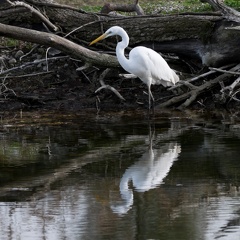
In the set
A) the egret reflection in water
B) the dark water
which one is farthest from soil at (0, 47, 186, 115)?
the egret reflection in water

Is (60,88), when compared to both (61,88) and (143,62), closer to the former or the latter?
(61,88)

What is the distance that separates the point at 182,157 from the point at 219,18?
466cm

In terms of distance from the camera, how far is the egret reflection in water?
7408 millimetres

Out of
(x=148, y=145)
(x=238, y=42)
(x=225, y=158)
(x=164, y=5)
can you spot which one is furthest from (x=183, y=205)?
(x=164, y=5)

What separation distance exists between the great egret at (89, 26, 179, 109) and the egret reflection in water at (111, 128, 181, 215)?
3118 millimetres

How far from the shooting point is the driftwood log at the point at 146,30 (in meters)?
13.2

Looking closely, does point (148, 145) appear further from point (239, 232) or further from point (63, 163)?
point (239, 232)

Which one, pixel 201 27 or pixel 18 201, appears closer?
pixel 18 201

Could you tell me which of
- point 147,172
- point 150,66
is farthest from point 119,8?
point 147,172

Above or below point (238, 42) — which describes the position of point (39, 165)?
below

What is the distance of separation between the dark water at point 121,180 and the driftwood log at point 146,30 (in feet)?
5.10

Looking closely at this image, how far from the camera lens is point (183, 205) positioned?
717 cm

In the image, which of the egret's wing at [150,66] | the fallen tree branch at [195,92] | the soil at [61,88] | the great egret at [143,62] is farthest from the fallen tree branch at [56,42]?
the fallen tree branch at [195,92]

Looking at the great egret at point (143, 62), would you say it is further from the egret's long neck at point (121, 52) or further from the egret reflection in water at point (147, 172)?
the egret reflection in water at point (147, 172)
